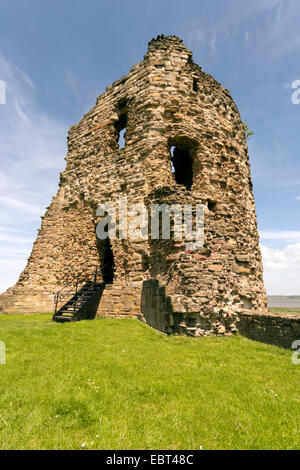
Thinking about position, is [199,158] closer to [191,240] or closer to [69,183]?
[191,240]

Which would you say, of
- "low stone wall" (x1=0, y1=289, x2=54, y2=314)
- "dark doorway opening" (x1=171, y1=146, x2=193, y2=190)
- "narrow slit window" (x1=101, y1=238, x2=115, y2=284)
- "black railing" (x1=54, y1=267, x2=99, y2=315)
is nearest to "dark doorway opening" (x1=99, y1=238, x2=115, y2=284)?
"narrow slit window" (x1=101, y1=238, x2=115, y2=284)

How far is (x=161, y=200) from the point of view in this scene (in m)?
9.36

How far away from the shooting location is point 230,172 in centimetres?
1208

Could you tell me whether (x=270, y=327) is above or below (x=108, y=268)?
below

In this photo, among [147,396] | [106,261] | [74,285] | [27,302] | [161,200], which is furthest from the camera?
[106,261]

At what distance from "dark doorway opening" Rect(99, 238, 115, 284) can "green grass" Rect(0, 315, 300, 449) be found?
6.38 metres

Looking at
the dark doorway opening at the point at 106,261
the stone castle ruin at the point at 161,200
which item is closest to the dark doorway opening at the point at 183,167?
Result: the stone castle ruin at the point at 161,200

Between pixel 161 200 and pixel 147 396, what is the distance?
6871mm

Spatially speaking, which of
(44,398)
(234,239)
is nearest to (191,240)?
(234,239)

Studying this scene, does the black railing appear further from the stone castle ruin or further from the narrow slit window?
the narrow slit window

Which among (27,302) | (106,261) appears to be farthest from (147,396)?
(27,302)

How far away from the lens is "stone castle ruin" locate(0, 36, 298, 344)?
8125 mm

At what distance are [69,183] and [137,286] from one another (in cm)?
809

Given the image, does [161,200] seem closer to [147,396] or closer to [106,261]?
[106,261]
